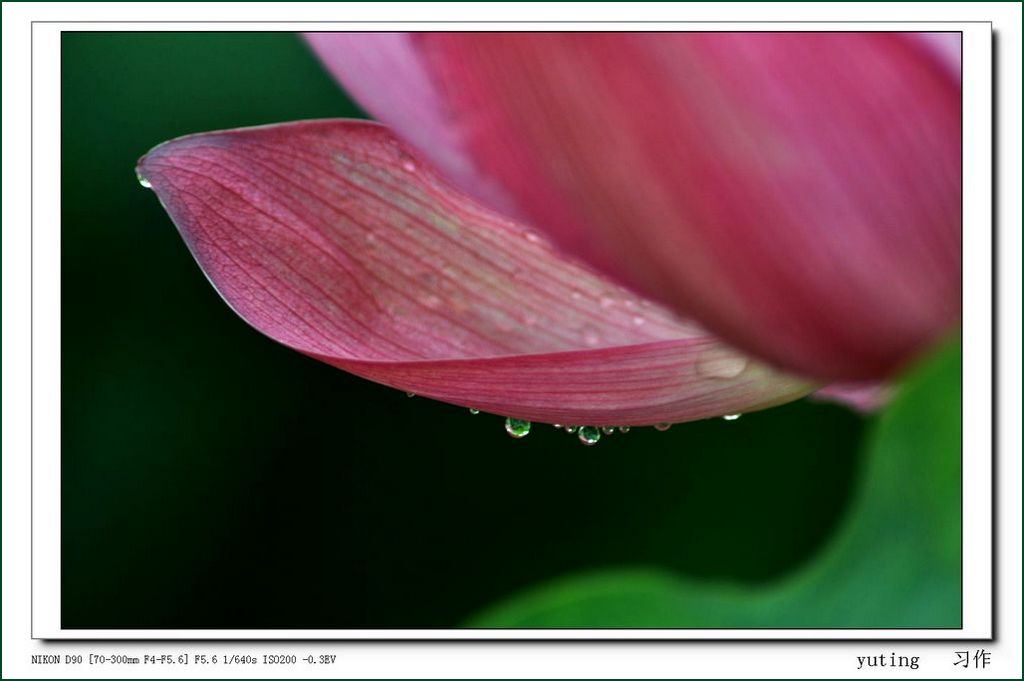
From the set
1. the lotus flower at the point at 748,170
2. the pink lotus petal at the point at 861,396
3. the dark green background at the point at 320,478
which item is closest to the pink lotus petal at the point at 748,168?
the lotus flower at the point at 748,170

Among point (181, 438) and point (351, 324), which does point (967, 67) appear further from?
point (181, 438)

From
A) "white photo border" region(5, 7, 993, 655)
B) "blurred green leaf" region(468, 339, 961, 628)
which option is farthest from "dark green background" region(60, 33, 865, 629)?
"blurred green leaf" region(468, 339, 961, 628)

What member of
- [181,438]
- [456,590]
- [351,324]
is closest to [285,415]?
[181,438]

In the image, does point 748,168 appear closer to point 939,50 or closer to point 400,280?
point 939,50

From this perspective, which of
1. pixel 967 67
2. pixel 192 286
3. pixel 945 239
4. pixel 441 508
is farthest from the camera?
pixel 441 508

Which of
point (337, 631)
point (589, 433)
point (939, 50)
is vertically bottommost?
point (337, 631)

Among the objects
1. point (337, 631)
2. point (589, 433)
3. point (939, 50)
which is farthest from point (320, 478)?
point (939, 50)

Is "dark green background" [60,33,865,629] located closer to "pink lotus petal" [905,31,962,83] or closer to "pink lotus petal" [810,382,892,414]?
"pink lotus petal" [810,382,892,414]
